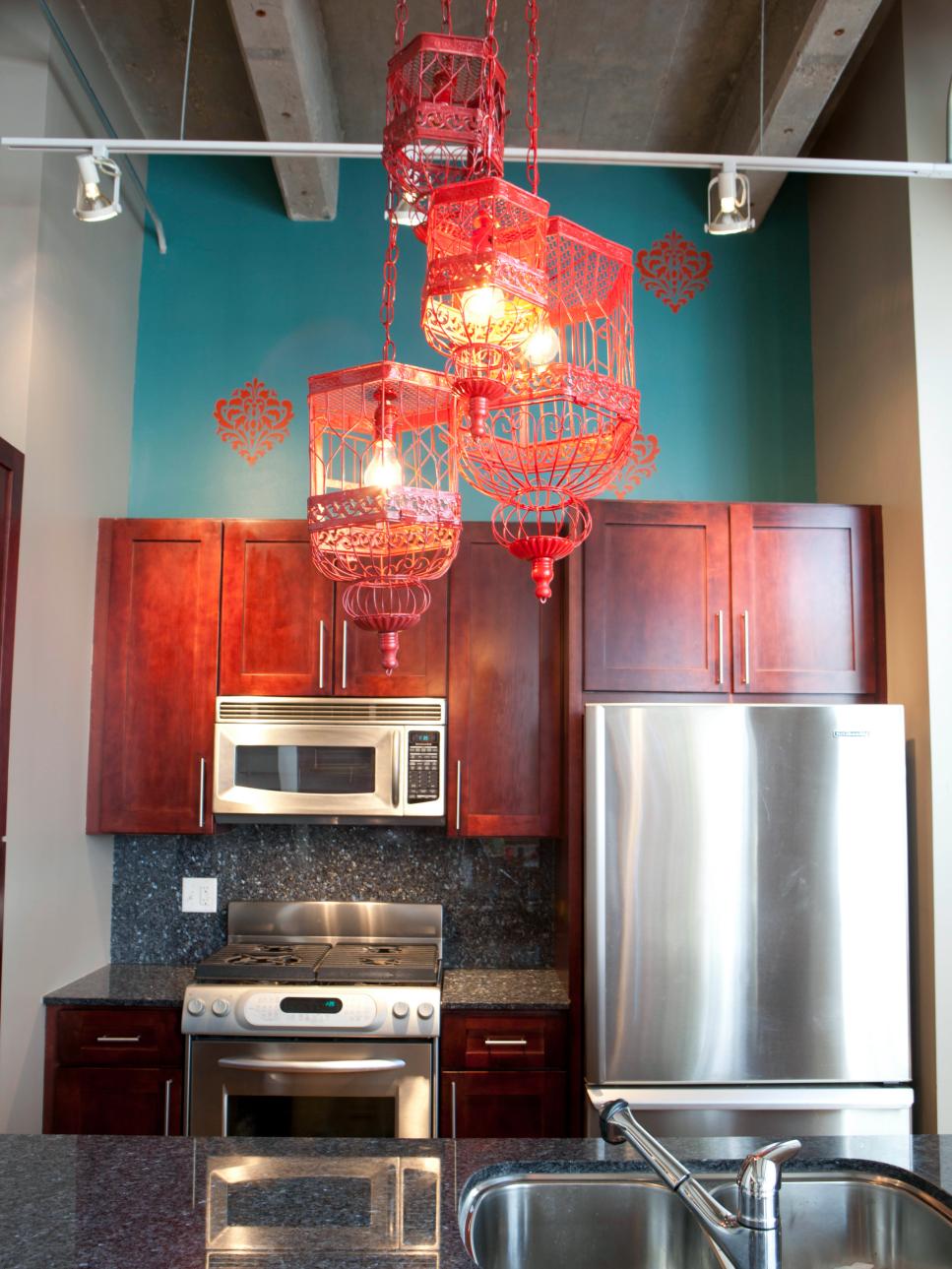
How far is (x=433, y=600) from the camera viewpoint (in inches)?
126

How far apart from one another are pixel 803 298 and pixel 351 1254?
3.36 meters

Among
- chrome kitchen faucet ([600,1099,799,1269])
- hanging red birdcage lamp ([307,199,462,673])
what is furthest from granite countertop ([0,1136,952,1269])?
hanging red birdcage lamp ([307,199,462,673])

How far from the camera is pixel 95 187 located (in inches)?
90.7

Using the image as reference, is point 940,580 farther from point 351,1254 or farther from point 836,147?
point 351,1254

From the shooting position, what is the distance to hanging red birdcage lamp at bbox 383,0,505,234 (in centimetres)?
129

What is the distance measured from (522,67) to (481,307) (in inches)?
95.9

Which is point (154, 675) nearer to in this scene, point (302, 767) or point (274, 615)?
point (274, 615)

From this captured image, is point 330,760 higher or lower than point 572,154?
lower

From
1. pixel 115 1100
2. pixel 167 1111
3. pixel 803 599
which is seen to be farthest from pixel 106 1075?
pixel 803 599

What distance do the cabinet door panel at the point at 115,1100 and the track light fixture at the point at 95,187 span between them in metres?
2.25

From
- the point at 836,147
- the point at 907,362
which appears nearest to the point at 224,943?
the point at 907,362

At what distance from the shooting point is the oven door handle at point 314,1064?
281 cm

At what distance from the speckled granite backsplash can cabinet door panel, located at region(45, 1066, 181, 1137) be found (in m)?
0.55

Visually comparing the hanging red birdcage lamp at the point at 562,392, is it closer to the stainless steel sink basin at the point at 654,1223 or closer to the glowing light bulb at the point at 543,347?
the glowing light bulb at the point at 543,347
